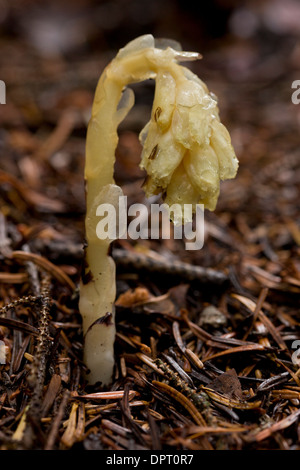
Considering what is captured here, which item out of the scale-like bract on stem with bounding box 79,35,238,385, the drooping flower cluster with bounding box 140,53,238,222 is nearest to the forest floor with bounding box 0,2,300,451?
the scale-like bract on stem with bounding box 79,35,238,385

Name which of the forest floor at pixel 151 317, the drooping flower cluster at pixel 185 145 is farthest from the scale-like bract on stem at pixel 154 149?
the forest floor at pixel 151 317

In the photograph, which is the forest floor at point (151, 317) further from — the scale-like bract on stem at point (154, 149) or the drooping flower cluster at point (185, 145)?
the drooping flower cluster at point (185, 145)

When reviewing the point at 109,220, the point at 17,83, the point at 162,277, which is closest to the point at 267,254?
the point at 162,277

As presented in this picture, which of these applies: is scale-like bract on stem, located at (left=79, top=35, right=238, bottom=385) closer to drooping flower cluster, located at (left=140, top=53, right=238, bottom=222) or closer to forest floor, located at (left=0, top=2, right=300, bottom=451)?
drooping flower cluster, located at (left=140, top=53, right=238, bottom=222)

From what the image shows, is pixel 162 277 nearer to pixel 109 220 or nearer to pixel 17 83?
pixel 109 220

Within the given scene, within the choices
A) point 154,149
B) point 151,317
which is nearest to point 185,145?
point 154,149

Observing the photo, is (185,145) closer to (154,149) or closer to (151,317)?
(154,149)
